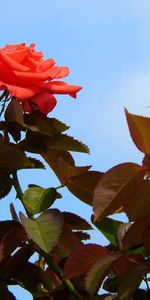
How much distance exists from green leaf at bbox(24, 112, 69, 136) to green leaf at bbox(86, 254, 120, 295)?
289 mm

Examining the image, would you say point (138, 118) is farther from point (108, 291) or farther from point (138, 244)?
point (108, 291)

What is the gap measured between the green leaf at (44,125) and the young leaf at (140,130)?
0.74ft

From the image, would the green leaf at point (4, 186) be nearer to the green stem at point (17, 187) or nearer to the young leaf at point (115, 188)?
the green stem at point (17, 187)


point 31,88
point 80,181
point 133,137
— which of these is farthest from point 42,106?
point 133,137

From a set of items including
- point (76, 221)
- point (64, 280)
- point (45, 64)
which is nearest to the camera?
point (64, 280)

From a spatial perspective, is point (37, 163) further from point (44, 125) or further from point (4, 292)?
point (4, 292)

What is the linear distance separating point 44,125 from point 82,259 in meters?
0.28

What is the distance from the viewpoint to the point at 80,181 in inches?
40.8

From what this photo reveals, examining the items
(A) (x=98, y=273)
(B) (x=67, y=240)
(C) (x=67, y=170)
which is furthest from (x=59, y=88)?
(A) (x=98, y=273)

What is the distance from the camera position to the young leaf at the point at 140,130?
874 millimetres

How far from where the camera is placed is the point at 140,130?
89cm

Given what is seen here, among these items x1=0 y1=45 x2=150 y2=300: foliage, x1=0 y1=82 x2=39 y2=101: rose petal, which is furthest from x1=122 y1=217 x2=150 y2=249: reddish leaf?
x1=0 y1=82 x2=39 y2=101: rose petal

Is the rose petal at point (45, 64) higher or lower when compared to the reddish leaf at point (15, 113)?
higher

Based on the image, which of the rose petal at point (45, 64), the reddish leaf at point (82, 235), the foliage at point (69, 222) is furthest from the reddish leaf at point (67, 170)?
the rose petal at point (45, 64)
